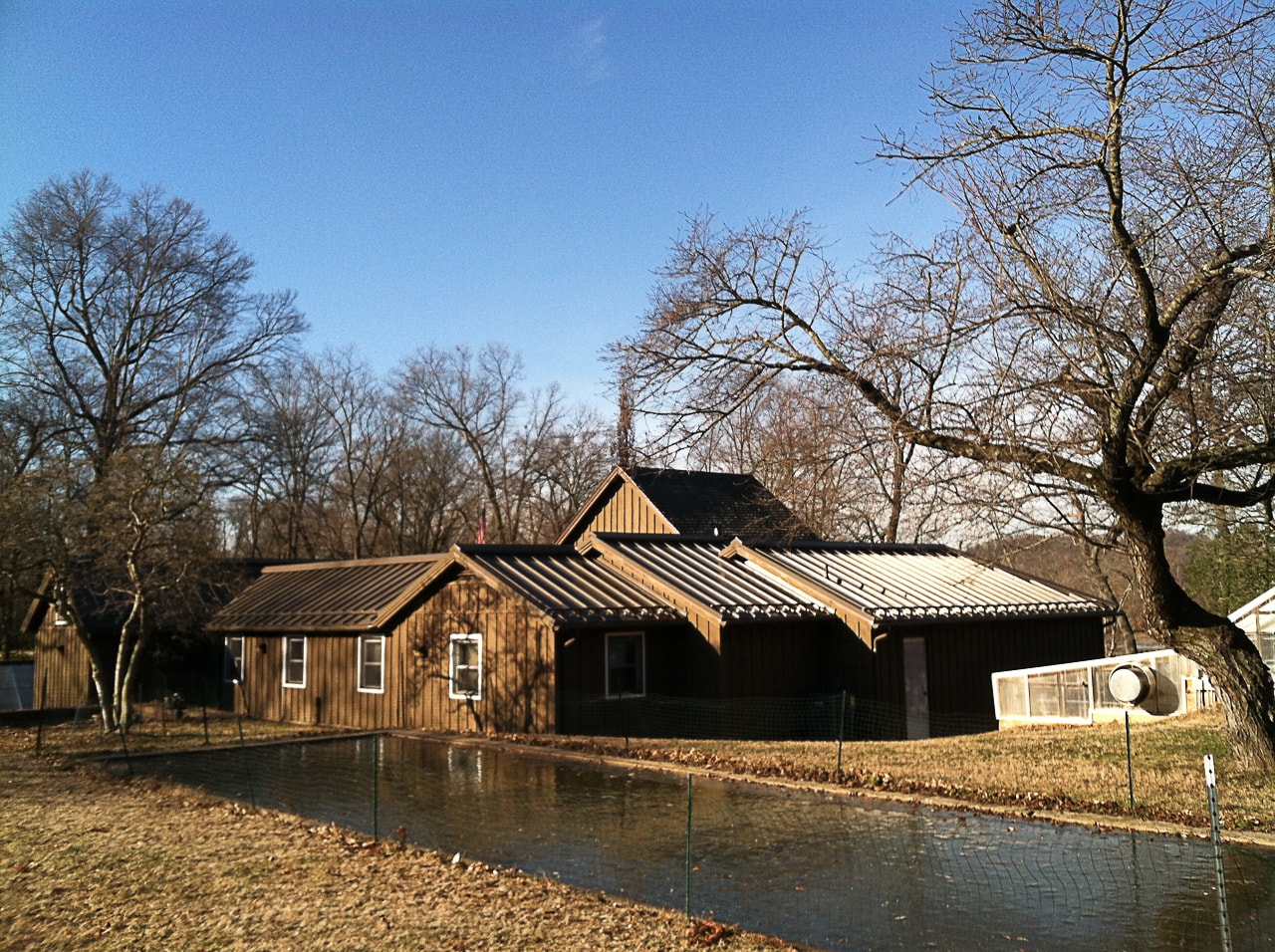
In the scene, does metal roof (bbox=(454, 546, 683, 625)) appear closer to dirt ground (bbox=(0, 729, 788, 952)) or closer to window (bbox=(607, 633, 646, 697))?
window (bbox=(607, 633, 646, 697))

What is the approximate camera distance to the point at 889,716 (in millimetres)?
22156

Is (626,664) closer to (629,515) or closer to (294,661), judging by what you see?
(294,661)

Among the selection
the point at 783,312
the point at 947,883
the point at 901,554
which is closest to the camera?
the point at 947,883

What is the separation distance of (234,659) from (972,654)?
18335mm

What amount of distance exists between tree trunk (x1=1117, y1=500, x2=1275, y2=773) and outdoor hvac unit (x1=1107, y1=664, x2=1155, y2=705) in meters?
6.29

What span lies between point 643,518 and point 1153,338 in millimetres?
24662

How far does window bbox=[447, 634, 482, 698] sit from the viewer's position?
21.4 m

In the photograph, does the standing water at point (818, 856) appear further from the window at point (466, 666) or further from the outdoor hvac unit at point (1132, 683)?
the outdoor hvac unit at point (1132, 683)

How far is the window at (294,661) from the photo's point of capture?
85.7ft

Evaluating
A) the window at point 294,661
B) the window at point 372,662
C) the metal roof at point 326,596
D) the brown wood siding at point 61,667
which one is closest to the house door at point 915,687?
the metal roof at point 326,596

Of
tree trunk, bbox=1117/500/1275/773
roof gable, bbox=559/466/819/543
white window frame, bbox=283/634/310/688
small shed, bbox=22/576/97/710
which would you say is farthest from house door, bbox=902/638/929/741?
small shed, bbox=22/576/97/710

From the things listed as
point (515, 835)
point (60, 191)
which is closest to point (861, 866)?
point (515, 835)

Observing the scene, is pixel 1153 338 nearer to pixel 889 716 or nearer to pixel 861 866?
pixel 861 866

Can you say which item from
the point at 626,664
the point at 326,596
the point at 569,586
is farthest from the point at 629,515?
the point at 626,664
